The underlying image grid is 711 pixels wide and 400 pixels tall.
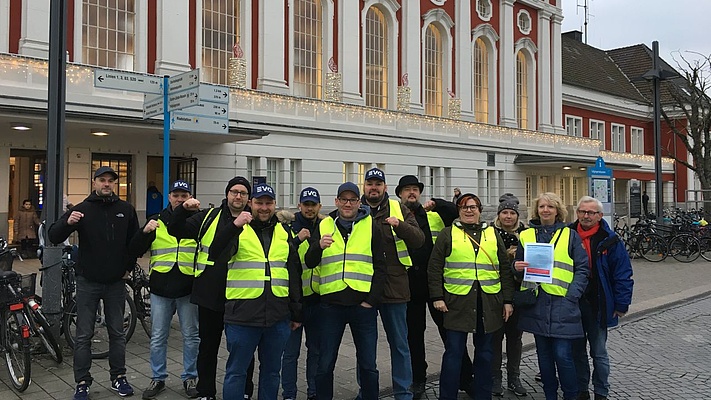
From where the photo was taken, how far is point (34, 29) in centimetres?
1639

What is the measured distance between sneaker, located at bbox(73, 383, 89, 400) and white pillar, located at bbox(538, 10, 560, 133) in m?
31.8

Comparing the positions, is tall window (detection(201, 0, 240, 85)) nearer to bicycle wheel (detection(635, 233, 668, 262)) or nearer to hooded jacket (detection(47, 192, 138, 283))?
bicycle wheel (detection(635, 233, 668, 262))

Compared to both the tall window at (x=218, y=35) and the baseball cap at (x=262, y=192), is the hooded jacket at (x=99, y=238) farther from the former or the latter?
the tall window at (x=218, y=35)

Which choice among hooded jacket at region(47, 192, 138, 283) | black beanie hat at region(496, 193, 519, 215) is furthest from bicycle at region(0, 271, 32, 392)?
black beanie hat at region(496, 193, 519, 215)

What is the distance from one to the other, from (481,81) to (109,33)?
18.8 meters

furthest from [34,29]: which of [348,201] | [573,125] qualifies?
[573,125]

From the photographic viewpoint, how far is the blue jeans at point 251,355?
4.66 metres

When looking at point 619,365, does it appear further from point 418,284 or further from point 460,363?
point 418,284

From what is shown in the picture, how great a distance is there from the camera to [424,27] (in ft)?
90.4

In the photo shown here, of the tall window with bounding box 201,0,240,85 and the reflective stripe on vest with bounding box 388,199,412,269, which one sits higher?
the tall window with bounding box 201,0,240,85

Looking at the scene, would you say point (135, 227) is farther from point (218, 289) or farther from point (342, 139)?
point (342, 139)

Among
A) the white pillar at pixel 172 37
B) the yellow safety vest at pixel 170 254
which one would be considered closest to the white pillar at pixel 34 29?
the white pillar at pixel 172 37

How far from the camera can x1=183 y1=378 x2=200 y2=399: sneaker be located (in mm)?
5621

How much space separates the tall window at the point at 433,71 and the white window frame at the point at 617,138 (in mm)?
19400
